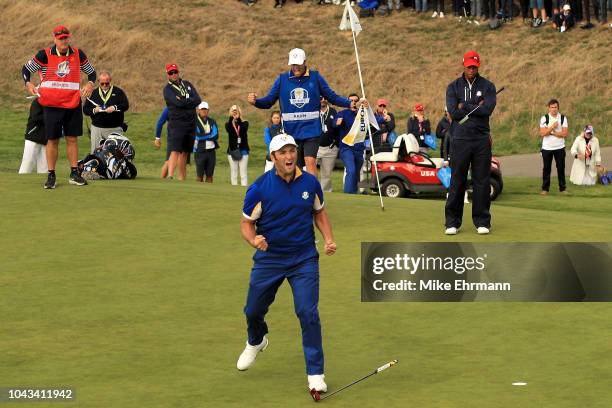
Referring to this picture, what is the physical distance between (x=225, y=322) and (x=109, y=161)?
28.5 feet

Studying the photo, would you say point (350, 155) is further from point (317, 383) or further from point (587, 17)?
point (587, 17)

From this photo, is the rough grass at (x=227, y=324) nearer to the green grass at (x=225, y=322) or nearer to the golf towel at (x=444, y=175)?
the green grass at (x=225, y=322)

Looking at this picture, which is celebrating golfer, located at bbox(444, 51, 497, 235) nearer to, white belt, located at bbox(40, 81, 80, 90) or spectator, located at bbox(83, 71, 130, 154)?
white belt, located at bbox(40, 81, 80, 90)

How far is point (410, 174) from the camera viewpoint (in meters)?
24.9

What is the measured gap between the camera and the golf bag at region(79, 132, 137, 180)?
66.2 ft

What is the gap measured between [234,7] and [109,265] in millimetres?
Result: 40230

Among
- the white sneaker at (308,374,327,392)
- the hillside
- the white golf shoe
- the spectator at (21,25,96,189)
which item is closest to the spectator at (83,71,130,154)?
the spectator at (21,25,96,189)

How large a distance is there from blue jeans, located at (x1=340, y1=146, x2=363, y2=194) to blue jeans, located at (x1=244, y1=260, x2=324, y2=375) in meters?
12.3

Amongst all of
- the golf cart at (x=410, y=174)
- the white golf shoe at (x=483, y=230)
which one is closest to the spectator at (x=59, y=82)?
the white golf shoe at (x=483, y=230)

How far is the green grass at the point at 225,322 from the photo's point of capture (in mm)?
→ 9969

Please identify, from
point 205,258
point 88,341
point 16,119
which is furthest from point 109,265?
point 16,119

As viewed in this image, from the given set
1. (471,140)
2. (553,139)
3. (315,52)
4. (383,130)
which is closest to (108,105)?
(471,140)

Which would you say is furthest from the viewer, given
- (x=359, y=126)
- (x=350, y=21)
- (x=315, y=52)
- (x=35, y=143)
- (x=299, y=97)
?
(x=315, y=52)

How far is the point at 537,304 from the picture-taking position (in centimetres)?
1259
